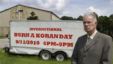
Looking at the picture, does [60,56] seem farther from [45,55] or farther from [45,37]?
[45,37]

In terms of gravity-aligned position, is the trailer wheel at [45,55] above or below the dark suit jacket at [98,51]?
below

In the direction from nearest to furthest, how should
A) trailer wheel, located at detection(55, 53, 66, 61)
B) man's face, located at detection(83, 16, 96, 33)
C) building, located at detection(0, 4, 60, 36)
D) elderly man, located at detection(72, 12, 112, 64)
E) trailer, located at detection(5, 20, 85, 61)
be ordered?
man's face, located at detection(83, 16, 96, 33) < elderly man, located at detection(72, 12, 112, 64) < trailer, located at detection(5, 20, 85, 61) < trailer wheel, located at detection(55, 53, 66, 61) < building, located at detection(0, 4, 60, 36)

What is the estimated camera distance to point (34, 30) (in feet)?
81.0

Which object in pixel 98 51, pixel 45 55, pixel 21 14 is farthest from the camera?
pixel 21 14

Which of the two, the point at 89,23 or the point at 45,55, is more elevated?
the point at 89,23

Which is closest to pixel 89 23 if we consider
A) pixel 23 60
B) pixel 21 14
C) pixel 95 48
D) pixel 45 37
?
pixel 95 48

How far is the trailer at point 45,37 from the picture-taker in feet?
77.7

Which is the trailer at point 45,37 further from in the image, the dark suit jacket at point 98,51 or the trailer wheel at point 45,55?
the dark suit jacket at point 98,51

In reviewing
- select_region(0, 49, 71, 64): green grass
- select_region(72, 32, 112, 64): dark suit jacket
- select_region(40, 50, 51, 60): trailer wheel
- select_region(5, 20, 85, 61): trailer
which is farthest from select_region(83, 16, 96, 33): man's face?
select_region(40, 50, 51, 60): trailer wheel

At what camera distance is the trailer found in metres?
23.7

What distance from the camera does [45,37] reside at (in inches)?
965

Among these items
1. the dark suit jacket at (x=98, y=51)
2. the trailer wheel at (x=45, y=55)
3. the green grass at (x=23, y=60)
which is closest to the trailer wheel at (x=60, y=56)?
the green grass at (x=23, y=60)

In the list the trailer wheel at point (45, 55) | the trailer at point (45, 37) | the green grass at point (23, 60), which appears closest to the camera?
the green grass at point (23, 60)

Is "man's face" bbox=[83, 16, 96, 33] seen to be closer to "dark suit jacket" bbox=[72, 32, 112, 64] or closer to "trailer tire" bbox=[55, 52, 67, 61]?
"dark suit jacket" bbox=[72, 32, 112, 64]
